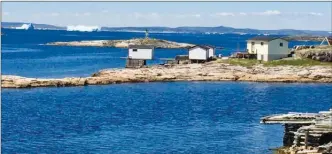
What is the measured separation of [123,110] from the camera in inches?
2805

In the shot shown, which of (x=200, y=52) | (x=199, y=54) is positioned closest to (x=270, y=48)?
(x=200, y=52)

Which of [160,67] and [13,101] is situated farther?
[160,67]

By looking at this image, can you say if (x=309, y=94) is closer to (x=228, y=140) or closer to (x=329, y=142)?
(x=228, y=140)

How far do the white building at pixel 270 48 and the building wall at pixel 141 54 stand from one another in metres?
17.2

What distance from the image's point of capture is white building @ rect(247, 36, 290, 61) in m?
111

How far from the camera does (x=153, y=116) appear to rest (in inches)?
2608

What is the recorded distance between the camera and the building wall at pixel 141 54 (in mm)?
116331

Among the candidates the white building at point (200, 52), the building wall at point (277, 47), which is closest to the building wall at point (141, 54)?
the white building at point (200, 52)

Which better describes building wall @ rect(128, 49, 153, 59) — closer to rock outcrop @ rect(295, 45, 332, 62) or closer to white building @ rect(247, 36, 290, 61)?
white building @ rect(247, 36, 290, 61)

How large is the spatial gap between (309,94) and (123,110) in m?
25.9

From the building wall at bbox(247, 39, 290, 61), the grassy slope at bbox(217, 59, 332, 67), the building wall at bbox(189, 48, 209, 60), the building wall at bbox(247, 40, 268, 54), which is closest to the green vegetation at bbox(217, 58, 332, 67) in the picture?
the grassy slope at bbox(217, 59, 332, 67)

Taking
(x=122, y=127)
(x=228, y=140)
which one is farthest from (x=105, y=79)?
(x=228, y=140)

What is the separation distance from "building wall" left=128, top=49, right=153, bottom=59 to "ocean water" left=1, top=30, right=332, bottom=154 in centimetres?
1865

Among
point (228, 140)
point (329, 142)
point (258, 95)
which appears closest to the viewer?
point (329, 142)
